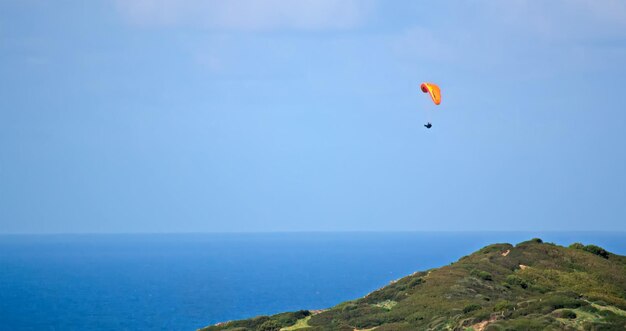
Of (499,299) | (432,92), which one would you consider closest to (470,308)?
(499,299)

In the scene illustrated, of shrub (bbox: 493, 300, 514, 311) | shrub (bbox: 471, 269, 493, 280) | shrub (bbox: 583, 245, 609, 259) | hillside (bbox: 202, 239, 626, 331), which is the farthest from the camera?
shrub (bbox: 583, 245, 609, 259)


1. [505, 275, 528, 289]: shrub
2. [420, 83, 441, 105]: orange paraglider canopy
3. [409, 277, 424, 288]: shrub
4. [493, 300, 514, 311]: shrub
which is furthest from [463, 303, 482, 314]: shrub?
[420, 83, 441, 105]: orange paraglider canopy

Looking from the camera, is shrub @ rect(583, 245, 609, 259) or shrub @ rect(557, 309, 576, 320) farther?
shrub @ rect(583, 245, 609, 259)

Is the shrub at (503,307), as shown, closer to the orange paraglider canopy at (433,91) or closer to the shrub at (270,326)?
the shrub at (270,326)

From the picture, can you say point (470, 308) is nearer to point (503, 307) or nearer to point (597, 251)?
Answer: point (503, 307)

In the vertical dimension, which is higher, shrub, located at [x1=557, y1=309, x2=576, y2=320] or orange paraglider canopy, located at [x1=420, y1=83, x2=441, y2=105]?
orange paraglider canopy, located at [x1=420, y1=83, x2=441, y2=105]

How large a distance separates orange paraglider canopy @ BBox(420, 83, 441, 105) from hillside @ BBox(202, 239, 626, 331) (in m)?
14.6

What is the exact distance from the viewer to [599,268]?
66125mm

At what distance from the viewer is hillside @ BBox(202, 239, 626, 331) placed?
43.4 meters

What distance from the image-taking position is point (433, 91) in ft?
229

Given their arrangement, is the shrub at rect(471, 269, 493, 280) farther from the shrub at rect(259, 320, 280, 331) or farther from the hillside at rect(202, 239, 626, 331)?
the shrub at rect(259, 320, 280, 331)

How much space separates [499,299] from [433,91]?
2259cm

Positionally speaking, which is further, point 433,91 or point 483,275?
Answer: point 433,91

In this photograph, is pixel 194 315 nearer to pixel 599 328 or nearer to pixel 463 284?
pixel 463 284
